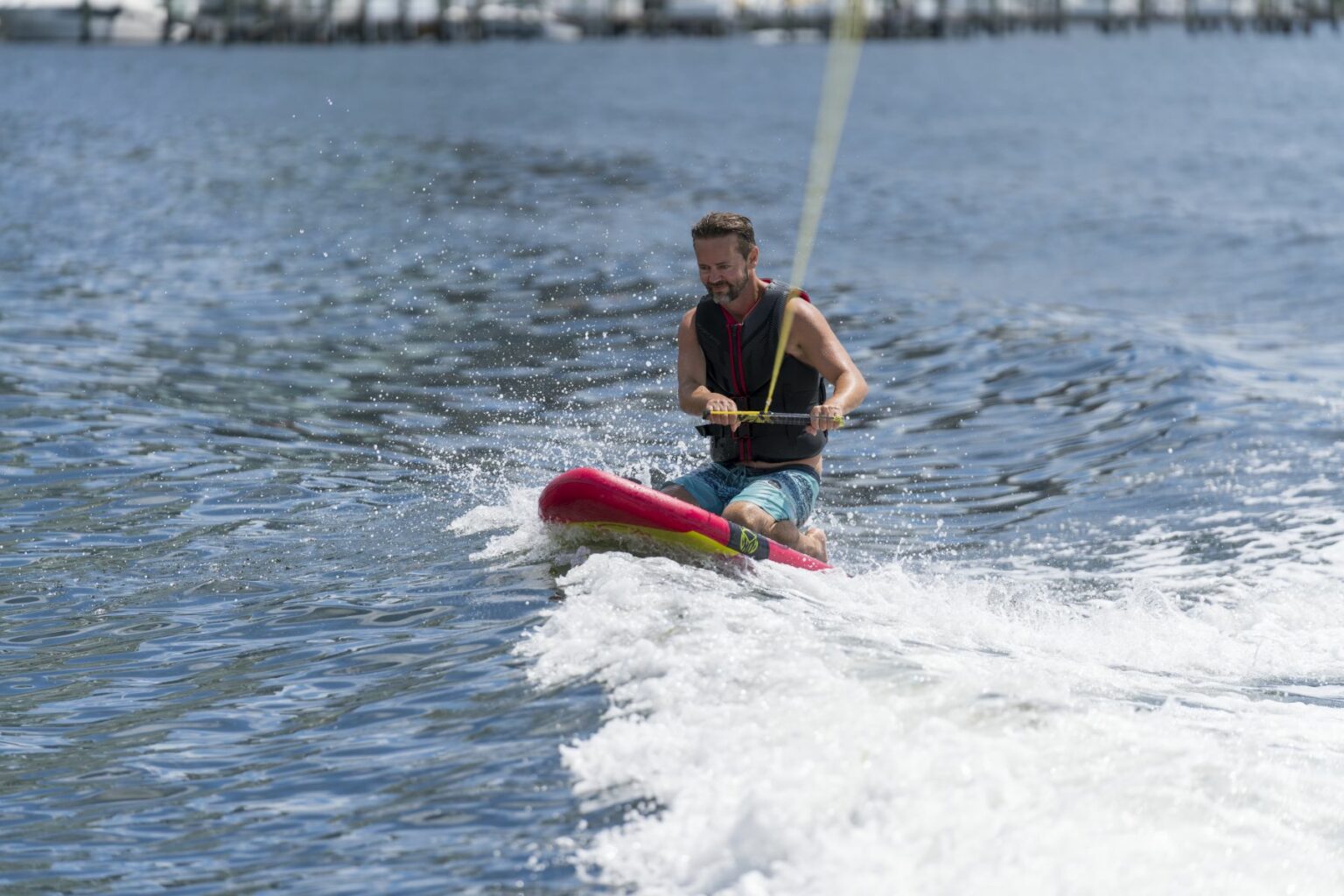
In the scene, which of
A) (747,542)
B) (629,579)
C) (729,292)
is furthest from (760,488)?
(629,579)

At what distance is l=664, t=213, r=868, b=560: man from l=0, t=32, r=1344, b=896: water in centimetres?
54

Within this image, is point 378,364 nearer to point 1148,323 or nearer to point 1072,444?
point 1072,444

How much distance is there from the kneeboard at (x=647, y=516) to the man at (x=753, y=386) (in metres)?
0.29

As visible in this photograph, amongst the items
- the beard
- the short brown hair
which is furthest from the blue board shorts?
the short brown hair

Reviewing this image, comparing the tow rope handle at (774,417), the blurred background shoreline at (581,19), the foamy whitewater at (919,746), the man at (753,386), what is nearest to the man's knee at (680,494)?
the man at (753,386)

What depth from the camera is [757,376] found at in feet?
28.2

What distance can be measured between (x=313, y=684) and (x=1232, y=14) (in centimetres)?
18358

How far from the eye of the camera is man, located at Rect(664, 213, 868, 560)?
824 centimetres

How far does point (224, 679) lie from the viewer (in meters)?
7.03

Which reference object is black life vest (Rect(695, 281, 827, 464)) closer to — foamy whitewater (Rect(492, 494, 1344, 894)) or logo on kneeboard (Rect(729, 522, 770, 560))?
logo on kneeboard (Rect(729, 522, 770, 560))

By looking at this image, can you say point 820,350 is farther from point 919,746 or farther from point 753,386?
point 919,746

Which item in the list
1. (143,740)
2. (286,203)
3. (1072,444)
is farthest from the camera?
(286,203)

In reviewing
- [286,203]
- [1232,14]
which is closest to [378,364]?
[286,203]

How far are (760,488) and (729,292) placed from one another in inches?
41.1
